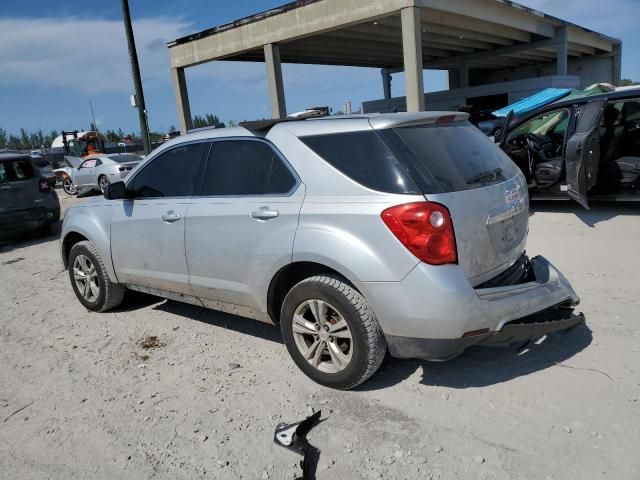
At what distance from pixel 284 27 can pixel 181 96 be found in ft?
20.0

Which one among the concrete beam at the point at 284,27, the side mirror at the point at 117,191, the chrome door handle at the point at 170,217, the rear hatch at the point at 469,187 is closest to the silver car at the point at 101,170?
the concrete beam at the point at 284,27

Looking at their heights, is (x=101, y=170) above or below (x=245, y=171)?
below

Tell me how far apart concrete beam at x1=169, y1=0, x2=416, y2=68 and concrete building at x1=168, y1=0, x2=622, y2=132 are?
3 centimetres

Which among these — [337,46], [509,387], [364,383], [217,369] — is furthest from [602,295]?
[337,46]

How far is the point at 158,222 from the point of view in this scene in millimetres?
4207

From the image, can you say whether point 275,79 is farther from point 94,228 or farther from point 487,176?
point 487,176

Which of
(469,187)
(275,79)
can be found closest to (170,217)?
(469,187)

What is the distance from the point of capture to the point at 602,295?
14.9 ft

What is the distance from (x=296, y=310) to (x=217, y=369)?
0.87m

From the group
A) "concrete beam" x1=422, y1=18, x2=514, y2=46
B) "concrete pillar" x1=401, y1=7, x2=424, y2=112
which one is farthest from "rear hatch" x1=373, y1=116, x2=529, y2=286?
"concrete beam" x1=422, y1=18, x2=514, y2=46

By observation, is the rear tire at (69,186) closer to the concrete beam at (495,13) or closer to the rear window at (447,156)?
the concrete beam at (495,13)

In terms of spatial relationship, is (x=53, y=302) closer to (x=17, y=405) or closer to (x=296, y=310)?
(x=17, y=405)

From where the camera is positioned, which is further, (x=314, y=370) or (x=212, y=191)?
(x=212, y=191)

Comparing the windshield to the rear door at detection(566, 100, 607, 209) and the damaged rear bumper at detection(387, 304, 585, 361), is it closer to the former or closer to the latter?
the rear door at detection(566, 100, 607, 209)
